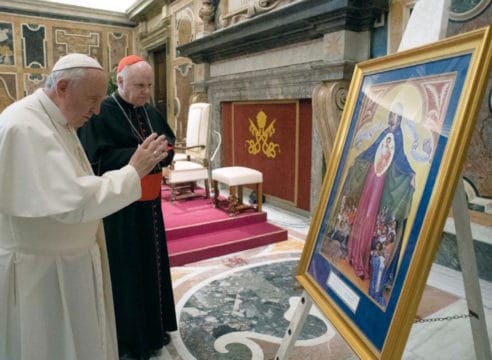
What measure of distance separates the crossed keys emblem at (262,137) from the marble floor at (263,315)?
1876 mm

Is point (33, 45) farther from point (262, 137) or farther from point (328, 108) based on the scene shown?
point (328, 108)

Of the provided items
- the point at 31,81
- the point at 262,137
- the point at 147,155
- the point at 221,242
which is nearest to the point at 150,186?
the point at 147,155

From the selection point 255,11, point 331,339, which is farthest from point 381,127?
point 255,11

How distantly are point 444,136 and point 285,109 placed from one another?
3.65m

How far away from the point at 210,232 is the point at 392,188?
2.84 meters

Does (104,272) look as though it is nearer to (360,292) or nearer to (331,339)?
(360,292)

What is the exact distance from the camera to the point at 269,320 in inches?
92.1

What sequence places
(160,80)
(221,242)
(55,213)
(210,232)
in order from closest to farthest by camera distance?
(55,213), (221,242), (210,232), (160,80)

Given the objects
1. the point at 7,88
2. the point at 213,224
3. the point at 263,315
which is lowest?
the point at 263,315

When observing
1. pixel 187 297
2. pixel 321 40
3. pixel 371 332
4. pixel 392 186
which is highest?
pixel 321 40

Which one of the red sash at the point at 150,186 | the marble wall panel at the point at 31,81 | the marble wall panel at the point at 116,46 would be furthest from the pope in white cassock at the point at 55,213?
the marble wall panel at the point at 116,46

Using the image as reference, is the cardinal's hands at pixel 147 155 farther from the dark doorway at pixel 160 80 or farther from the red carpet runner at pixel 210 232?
the dark doorway at pixel 160 80

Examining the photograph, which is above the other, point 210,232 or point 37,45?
point 37,45

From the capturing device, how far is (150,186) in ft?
6.35
